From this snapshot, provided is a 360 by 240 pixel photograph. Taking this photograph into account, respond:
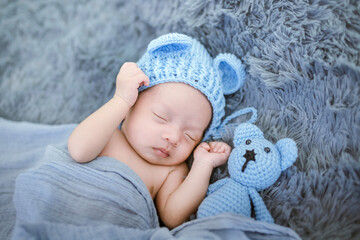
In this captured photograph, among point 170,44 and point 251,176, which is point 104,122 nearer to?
point 170,44

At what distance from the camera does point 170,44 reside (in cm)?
108

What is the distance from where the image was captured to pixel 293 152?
0.84 metres

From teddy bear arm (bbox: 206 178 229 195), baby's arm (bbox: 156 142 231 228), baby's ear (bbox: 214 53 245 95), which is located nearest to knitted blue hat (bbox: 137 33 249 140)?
baby's ear (bbox: 214 53 245 95)

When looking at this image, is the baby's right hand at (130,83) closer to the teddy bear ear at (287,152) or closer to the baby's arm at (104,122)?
the baby's arm at (104,122)

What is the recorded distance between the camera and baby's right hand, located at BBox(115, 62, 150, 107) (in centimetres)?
102

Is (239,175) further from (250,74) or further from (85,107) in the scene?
(85,107)

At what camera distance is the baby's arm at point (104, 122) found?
0.94 metres

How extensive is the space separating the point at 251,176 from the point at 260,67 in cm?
41

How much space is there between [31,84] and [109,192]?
793 millimetres

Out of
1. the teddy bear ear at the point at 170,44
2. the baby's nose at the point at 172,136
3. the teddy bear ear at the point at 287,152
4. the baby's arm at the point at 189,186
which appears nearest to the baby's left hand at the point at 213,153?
the baby's arm at the point at 189,186

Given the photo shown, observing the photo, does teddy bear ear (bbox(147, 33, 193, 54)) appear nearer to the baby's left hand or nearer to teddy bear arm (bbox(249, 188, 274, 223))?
the baby's left hand

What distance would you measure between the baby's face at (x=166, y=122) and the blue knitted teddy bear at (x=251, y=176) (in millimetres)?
231

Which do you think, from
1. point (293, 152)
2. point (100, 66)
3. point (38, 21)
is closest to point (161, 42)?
point (100, 66)

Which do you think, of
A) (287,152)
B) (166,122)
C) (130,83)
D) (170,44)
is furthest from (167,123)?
(287,152)
